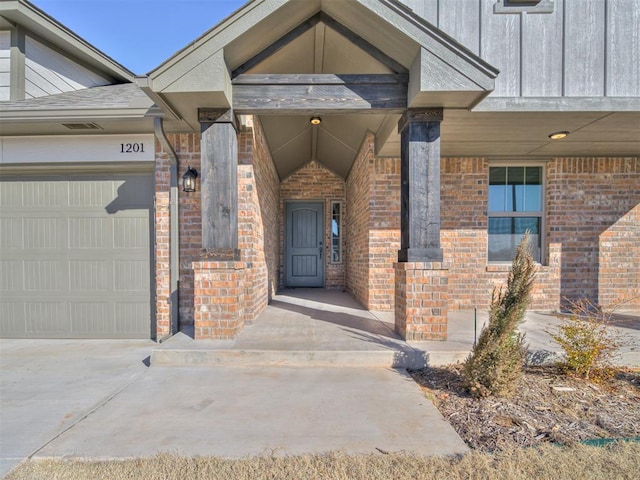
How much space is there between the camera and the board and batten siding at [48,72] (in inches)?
187

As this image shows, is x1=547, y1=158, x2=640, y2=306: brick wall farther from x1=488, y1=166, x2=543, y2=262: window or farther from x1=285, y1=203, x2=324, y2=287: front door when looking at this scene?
x1=285, y1=203, x2=324, y2=287: front door

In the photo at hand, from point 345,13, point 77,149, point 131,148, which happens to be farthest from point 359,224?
point 77,149

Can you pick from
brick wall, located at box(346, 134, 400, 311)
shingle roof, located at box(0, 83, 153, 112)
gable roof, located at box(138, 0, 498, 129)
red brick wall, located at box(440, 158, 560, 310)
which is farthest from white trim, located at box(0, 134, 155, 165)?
red brick wall, located at box(440, 158, 560, 310)

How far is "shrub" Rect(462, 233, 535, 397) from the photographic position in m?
2.58

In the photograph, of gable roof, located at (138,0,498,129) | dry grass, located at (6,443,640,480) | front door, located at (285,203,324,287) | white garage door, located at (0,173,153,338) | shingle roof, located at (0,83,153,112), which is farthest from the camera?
front door, located at (285,203,324,287)

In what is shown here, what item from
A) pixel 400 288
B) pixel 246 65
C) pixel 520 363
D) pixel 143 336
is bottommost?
pixel 143 336

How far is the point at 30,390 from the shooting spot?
2.89 m

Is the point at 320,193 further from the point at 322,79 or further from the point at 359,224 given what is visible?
the point at 322,79

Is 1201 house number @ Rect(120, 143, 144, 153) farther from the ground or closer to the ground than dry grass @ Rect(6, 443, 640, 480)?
farther from the ground

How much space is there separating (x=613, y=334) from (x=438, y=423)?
3346 mm

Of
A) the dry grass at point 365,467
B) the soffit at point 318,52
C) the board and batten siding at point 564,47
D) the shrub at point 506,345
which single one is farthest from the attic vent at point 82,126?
the shrub at point 506,345

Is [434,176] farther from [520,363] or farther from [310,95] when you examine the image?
[520,363]

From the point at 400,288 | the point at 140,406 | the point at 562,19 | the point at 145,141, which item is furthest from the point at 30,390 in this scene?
the point at 562,19

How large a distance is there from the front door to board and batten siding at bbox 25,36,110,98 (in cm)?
484
